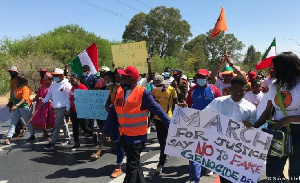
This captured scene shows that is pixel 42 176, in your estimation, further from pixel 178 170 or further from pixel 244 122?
pixel 244 122

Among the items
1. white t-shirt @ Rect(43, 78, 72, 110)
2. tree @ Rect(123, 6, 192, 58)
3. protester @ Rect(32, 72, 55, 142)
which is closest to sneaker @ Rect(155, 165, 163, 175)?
white t-shirt @ Rect(43, 78, 72, 110)

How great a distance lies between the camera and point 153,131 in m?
9.02

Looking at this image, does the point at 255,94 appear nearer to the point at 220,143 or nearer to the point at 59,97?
the point at 220,143

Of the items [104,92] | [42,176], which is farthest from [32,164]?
[104,92]

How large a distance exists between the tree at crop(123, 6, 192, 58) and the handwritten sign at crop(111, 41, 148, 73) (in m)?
46.4

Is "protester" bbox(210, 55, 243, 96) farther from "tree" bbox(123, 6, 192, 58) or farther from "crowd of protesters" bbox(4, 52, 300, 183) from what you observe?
"tree" bbox(123, 6, 192, 58)

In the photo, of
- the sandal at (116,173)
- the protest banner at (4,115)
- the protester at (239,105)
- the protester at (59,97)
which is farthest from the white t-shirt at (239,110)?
the protest banner at (4,115)

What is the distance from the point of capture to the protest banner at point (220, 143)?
9.95 feet

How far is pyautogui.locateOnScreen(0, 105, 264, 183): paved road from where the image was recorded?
15.6 feet

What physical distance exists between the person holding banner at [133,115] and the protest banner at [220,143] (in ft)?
0.85

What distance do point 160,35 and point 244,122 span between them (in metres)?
53.7

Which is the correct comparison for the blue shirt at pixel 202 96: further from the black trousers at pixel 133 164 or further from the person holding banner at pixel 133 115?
the black trousers at pixel 133 164

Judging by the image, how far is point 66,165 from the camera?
18.0 ft

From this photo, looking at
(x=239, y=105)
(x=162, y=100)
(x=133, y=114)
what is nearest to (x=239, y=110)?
(x=239, y=105)
